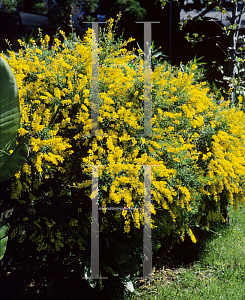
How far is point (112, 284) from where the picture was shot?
2861 mm

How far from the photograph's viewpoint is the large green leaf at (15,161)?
1.85 m

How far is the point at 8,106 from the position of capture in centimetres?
174

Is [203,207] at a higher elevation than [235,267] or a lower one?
higher

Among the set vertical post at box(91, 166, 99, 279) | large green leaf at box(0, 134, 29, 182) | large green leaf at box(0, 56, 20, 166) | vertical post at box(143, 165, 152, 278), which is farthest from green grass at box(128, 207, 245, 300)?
large green leaf at box(0, 56, 20, 166)

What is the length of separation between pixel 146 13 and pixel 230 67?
12.8 feet

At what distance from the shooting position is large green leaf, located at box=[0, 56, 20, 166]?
167 centimetres

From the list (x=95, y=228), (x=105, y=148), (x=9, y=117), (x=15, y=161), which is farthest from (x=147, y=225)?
(x=9, y=117)

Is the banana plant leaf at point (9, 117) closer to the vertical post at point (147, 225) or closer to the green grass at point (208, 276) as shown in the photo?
the vertical post at point (147, 225)

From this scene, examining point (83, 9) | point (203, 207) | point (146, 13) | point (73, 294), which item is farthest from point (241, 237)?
point (83, 9)

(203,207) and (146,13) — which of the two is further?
(146,13)

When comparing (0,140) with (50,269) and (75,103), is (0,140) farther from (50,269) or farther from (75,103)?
(50,269)

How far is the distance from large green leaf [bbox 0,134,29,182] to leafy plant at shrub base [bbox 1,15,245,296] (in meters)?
0.43

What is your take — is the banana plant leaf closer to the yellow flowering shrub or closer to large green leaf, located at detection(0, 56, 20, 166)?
large green leaf, located at detection(0, 56, 20, 166)

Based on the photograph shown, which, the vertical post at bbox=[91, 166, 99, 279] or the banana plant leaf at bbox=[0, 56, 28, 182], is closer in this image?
the banana plant leaf at bbox=[0, 56, 28, 182]
